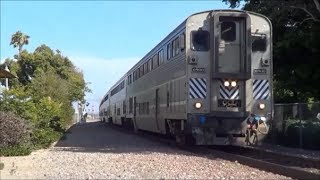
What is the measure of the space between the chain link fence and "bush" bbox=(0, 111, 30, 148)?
402 inches

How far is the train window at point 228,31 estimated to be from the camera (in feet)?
62.0

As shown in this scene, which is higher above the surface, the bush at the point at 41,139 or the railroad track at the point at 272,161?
the bush at the point at 41,139

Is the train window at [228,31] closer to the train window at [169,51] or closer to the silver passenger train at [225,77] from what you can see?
the silver passenger train at [225,77]

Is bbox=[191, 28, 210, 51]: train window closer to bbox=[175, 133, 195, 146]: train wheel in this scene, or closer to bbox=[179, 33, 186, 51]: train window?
bbox=[179, 33, 186, 51]: train window

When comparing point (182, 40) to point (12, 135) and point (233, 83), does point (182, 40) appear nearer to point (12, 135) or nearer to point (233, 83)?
point (233, 83)

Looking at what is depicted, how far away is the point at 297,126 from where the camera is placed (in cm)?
2250

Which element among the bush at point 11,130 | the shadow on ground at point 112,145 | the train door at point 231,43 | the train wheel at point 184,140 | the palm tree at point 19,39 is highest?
the palm tree at point 19,39

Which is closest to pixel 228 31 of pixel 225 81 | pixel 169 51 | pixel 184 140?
pixel 225 81

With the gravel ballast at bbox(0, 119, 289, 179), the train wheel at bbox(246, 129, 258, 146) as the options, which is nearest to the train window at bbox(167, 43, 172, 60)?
the train wheel at bbox(246, 129, 258, 146)

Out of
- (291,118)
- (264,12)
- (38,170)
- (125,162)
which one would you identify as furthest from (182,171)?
(264,12)

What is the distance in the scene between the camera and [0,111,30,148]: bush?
19.2m

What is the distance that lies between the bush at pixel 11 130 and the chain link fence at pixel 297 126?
10209 mm

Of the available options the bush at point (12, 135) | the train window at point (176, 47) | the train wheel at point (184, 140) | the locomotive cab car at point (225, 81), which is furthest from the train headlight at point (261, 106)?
the bush at point (12, 135)

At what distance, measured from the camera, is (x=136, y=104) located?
33.7 meters
